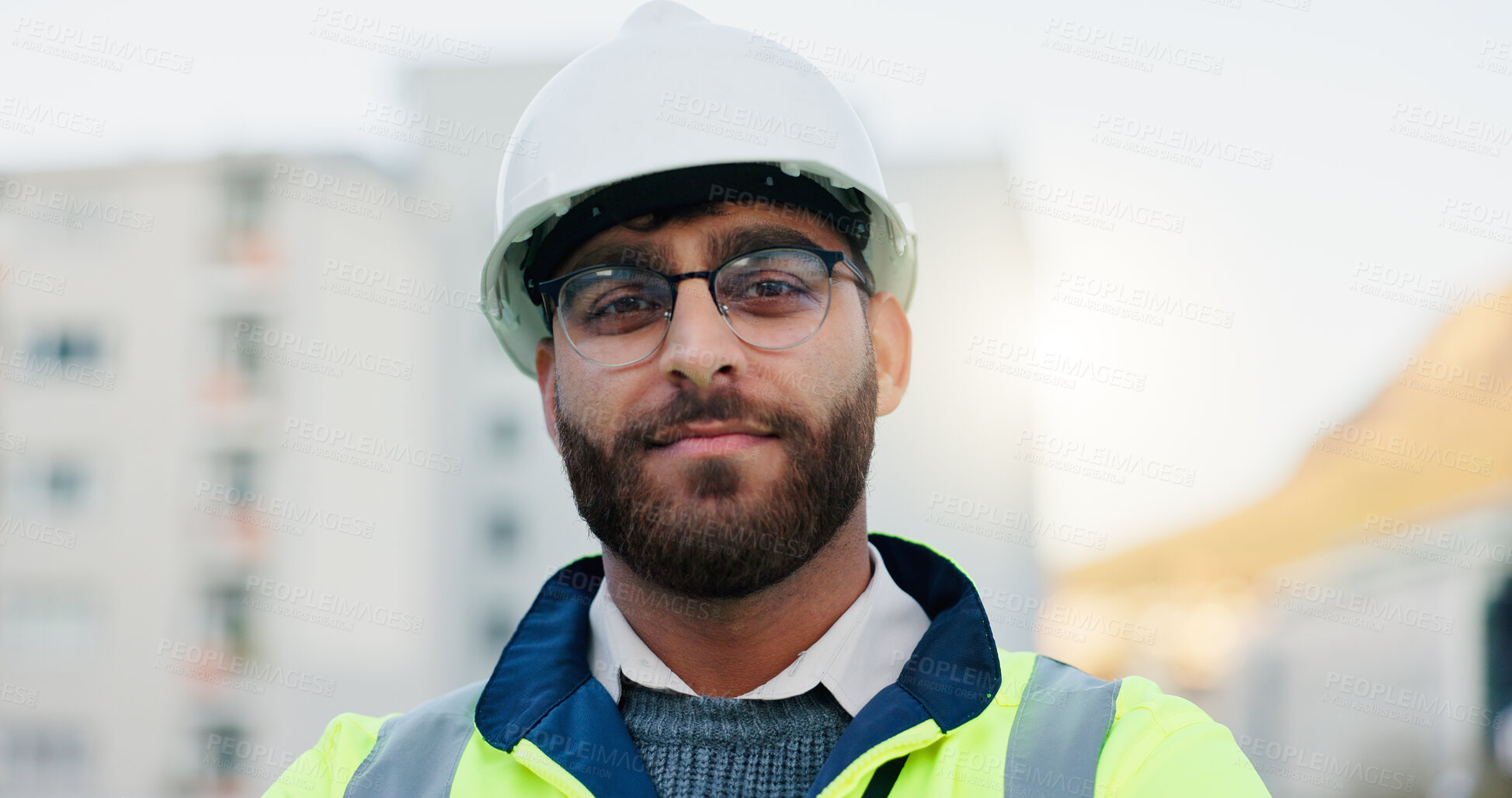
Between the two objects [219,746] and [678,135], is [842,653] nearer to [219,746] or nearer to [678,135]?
[678,135]

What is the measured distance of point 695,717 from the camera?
72.4 inches

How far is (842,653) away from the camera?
6.18 ft

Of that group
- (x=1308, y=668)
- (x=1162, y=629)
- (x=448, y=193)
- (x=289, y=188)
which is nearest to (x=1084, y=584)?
→ (x=1162, y=629)

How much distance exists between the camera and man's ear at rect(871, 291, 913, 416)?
2309mm

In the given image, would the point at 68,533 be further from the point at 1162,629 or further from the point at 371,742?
the point at 371,742

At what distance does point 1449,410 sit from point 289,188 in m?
34.0

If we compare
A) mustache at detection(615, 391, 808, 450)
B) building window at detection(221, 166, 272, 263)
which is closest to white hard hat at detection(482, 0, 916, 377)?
mustache at detection(615, 391, 808, 450)

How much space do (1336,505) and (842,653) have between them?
62.6ft

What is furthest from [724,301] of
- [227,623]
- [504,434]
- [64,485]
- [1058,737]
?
[64,485]

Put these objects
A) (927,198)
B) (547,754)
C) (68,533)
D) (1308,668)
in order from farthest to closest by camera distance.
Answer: (927,198), (68,533), (1308,668), (547,754)

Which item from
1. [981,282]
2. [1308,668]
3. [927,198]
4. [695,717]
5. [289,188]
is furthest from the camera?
[981,282]

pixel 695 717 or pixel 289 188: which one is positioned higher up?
pixel 289 188

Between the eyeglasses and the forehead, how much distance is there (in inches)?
0.8

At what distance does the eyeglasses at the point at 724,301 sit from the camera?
6.16 ft
